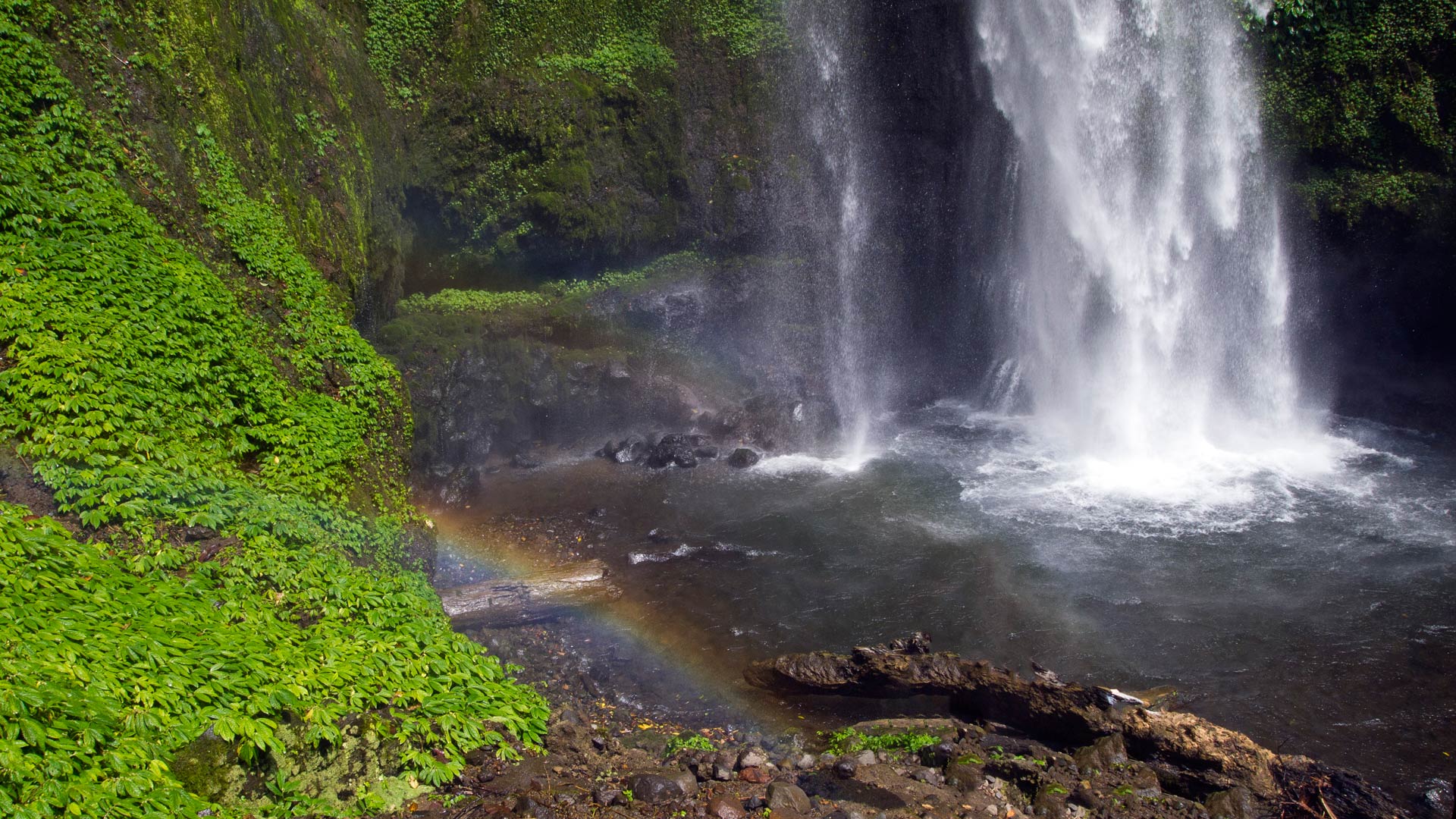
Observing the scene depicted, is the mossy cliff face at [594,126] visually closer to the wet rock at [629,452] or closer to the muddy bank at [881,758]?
the wet rock at [629,452]

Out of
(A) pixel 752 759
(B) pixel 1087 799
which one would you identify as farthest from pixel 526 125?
(B) pixel 1087 799

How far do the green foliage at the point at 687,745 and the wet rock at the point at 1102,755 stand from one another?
2.96 meters

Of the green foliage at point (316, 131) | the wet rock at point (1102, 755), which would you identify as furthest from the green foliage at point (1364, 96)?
the green foliage at point (316, 131)

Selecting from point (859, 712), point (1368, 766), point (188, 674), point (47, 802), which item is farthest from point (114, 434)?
point (1368, 766)

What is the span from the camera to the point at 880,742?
7.42 meters

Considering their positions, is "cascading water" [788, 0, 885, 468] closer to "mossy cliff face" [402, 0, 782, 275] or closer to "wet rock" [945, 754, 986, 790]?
"mossy cliff face" [402, 0, 782, 275]

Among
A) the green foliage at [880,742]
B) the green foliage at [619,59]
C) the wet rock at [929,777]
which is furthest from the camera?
the green foliage at [619,59]

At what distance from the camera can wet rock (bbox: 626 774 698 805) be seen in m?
5.64

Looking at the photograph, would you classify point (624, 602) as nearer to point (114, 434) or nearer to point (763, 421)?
point (114, 434)

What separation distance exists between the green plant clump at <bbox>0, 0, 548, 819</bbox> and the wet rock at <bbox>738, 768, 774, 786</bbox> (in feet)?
5.07

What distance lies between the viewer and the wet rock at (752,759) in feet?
20.9

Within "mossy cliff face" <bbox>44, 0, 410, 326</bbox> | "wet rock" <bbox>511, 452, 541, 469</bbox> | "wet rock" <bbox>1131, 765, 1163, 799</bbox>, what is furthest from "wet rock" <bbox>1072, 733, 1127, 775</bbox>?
"wet rock" <bbox>511, 452, 541, 469</bbox>

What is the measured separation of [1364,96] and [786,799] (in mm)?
18424

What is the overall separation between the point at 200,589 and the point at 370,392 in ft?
15.3
